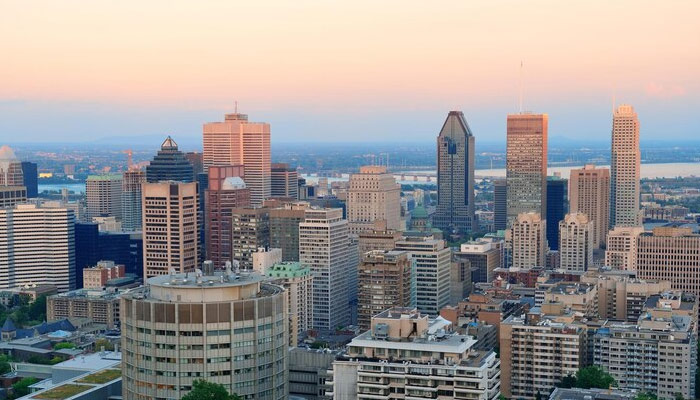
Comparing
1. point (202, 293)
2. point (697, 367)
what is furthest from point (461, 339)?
point (697, 367)

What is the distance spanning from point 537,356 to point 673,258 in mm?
24767

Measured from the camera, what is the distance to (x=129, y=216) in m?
135

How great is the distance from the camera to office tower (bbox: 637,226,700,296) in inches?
3039

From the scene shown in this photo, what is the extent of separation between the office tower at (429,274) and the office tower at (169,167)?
41.2m

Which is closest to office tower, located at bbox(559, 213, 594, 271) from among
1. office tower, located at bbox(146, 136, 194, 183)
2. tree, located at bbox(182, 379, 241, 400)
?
office tower, located at bbox(146, 136, 194, 183)

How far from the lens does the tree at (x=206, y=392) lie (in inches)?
1384

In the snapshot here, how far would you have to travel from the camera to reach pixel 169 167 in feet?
380

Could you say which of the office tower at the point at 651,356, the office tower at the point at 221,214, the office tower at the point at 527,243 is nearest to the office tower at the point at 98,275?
the office tower at the point at 221,214

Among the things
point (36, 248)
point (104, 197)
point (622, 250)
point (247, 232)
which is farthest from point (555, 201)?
point (36, 248)

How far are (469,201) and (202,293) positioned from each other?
12783 centimetres

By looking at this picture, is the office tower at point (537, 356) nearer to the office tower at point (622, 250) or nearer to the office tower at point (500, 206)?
the office tower at point (622, 250)

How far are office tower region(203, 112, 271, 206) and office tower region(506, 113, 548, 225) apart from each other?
3415 centimetres

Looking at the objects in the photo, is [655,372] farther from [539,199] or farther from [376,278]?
[539,199]

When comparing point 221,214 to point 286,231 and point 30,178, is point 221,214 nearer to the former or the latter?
point 286,231
